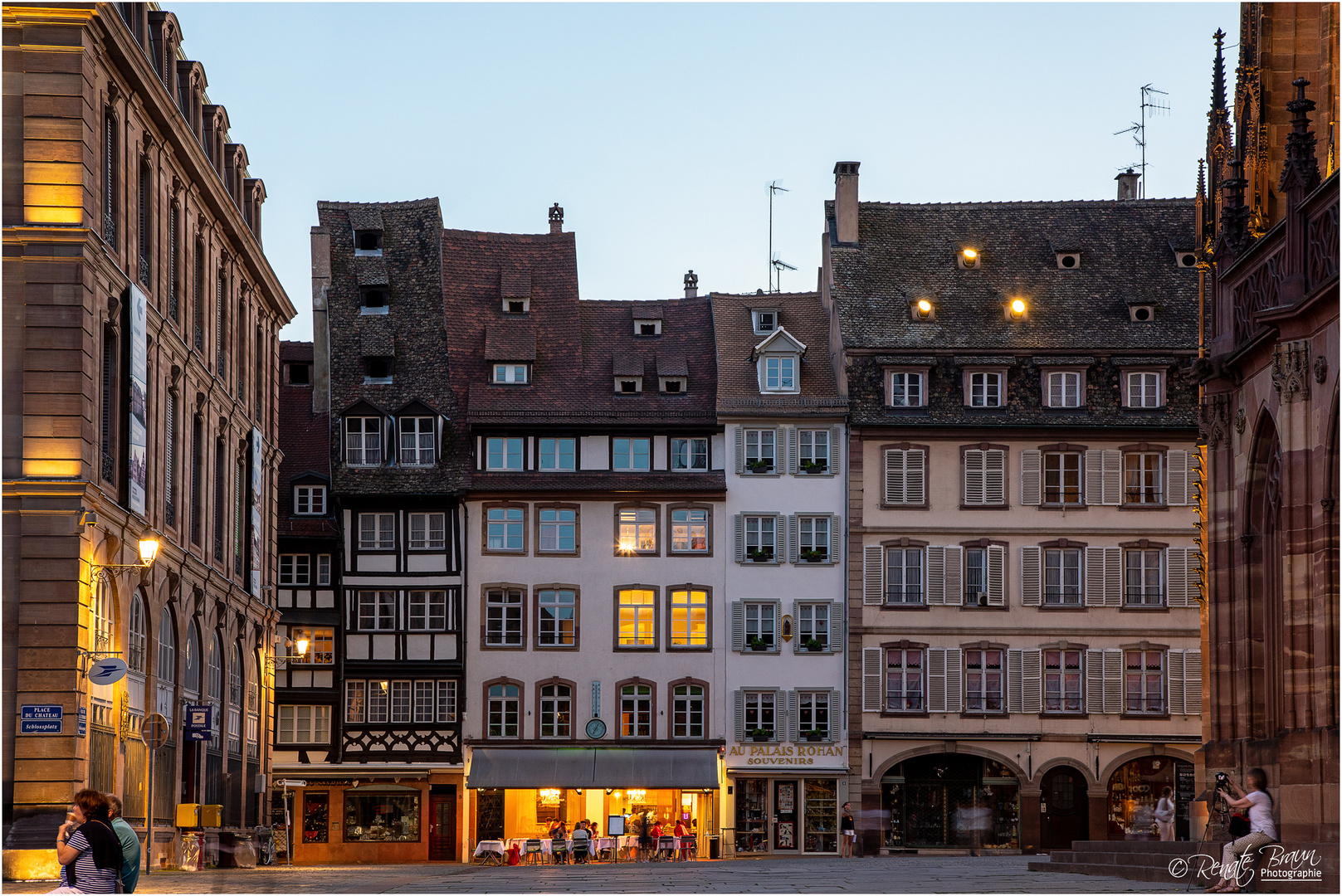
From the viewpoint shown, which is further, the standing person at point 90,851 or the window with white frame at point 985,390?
the window with white frame at point 985,390

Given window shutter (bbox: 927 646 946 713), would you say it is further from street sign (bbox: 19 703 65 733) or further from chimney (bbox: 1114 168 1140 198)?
street sign (bbox: 19 703 65 733)

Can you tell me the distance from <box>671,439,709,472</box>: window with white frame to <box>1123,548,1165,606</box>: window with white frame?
13366mm

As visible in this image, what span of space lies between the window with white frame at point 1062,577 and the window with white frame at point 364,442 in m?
21.1

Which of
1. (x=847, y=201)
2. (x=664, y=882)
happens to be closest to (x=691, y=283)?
(x=847, y=201)

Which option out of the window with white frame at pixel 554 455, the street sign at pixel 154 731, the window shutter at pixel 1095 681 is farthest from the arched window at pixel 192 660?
the window shutter at pixel 1095 681

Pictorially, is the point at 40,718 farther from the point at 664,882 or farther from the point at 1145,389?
the point at 1145,389

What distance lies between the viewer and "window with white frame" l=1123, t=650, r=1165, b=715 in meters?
60.2

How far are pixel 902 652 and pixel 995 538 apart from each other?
4.60 meters

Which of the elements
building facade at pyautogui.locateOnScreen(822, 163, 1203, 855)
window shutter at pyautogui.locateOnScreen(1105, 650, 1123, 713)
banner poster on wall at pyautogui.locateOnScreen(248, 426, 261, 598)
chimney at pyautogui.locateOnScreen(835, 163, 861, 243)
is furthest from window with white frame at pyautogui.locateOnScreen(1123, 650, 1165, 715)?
banner poster on wall at pyautogui.locateOnScreen(248, 426, 261, 598)

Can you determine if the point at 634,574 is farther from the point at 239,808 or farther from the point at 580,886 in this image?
the point at 580,886

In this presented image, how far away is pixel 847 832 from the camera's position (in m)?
57.4

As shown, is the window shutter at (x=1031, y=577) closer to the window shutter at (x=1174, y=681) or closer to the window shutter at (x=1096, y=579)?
the window shutter at (x=1096, y=579)

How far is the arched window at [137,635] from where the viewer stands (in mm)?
37125

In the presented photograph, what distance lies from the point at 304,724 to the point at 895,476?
19679 mm
